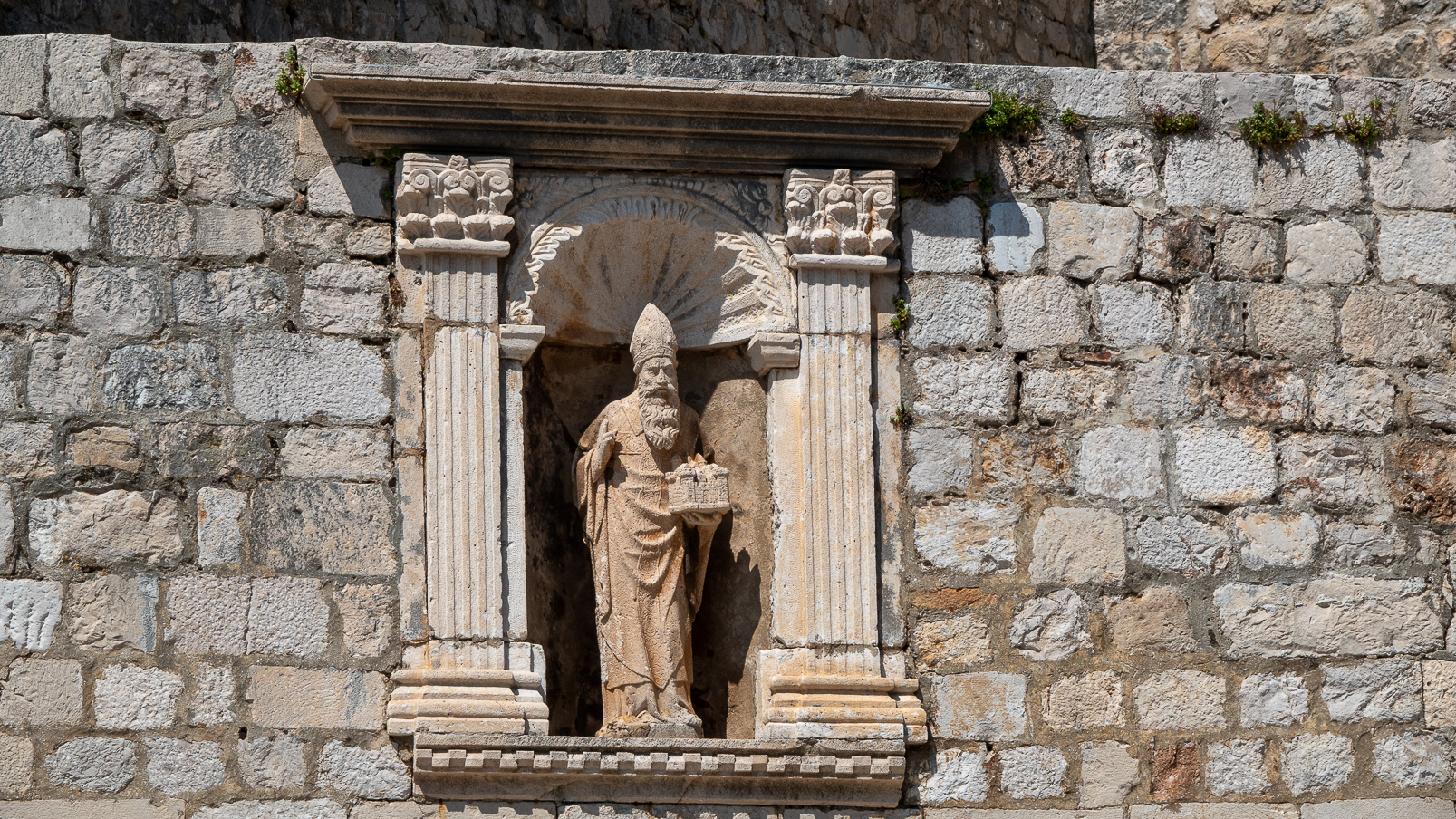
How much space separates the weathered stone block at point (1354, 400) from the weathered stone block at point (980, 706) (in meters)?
1.35

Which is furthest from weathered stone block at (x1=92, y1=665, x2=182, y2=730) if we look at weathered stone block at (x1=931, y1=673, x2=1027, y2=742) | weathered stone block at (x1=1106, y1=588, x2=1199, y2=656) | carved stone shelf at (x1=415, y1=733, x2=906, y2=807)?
weathered stone block at (x1=1106, y1=588, x2=1199, y2=656)

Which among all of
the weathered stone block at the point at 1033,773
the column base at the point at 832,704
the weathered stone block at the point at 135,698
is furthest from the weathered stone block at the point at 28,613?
the weathered stone block at the point at 1033,773

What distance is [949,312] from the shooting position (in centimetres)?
685

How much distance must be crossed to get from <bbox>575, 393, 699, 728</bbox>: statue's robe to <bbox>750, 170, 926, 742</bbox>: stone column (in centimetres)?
29

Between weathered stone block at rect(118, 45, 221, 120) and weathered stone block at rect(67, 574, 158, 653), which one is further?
weathered stone block at rect(118, 45, 221, 120)

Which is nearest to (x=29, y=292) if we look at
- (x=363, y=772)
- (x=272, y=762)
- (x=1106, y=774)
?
(x=272, y=762)

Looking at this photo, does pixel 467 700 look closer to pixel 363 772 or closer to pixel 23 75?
pixel 363 772

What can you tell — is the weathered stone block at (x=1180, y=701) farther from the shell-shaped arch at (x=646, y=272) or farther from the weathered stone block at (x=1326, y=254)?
the shell-shaped arch at (x=646, y=272)

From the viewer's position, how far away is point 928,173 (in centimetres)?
697

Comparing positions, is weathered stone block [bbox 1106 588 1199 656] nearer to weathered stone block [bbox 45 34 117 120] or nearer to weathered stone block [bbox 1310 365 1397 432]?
weathered stone block [bbox 1310 365 1397 432]

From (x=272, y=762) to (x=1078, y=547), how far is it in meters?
2.54

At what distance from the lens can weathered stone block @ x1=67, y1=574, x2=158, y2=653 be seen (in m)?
6.30

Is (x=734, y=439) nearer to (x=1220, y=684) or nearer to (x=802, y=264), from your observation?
(x=802, y=264)

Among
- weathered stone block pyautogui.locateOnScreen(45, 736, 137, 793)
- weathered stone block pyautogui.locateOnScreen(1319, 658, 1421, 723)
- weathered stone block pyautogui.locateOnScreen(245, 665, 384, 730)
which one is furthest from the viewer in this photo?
weathered stone block pyautogui.locateOnScreen(1319, 658, 1421, 723)
